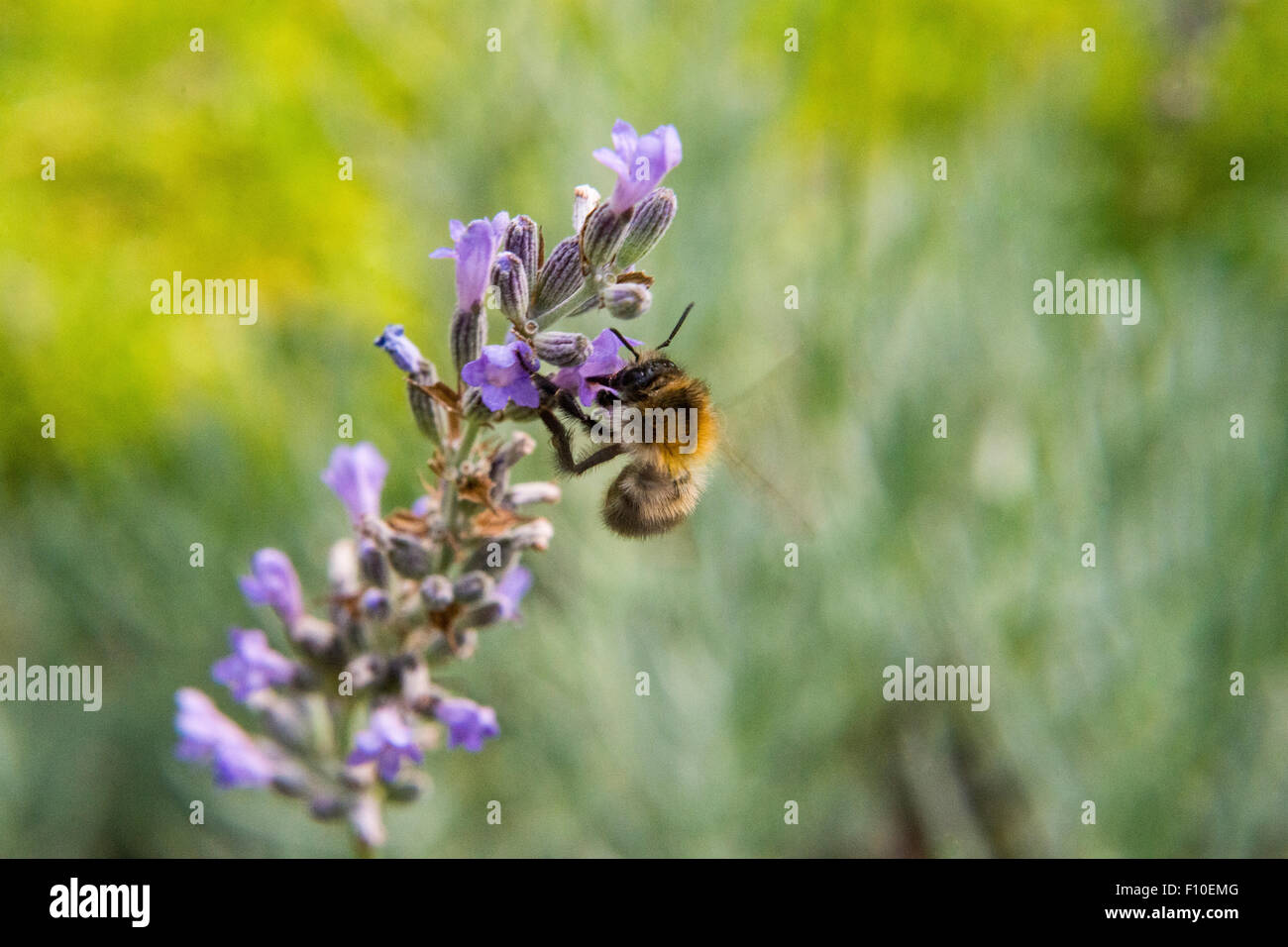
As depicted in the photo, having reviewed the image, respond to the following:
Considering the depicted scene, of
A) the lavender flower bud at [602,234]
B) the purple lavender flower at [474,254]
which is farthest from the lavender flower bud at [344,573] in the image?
the lavender flower bud at [602,234]

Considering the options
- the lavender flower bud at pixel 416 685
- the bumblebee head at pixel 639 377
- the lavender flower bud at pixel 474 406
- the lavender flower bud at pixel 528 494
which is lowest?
the lavender flower bud at pixel 416 685

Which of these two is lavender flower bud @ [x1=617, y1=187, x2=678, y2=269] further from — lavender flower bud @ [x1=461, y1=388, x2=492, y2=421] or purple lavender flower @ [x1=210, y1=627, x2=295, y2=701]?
purple lavender flower @ [x1=210, y1=627, x2=295, y2=701]

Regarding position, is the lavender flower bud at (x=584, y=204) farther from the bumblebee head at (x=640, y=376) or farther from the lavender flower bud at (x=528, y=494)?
the lavender flower bud at (x=528, y=494)

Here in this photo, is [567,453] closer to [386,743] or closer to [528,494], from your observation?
[528,494]

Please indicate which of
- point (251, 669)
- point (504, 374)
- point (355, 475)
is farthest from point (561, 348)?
point (251, 669)

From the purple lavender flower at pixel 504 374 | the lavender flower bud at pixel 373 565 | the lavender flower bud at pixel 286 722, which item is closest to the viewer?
the purple lavender flower at pixel 504 374
